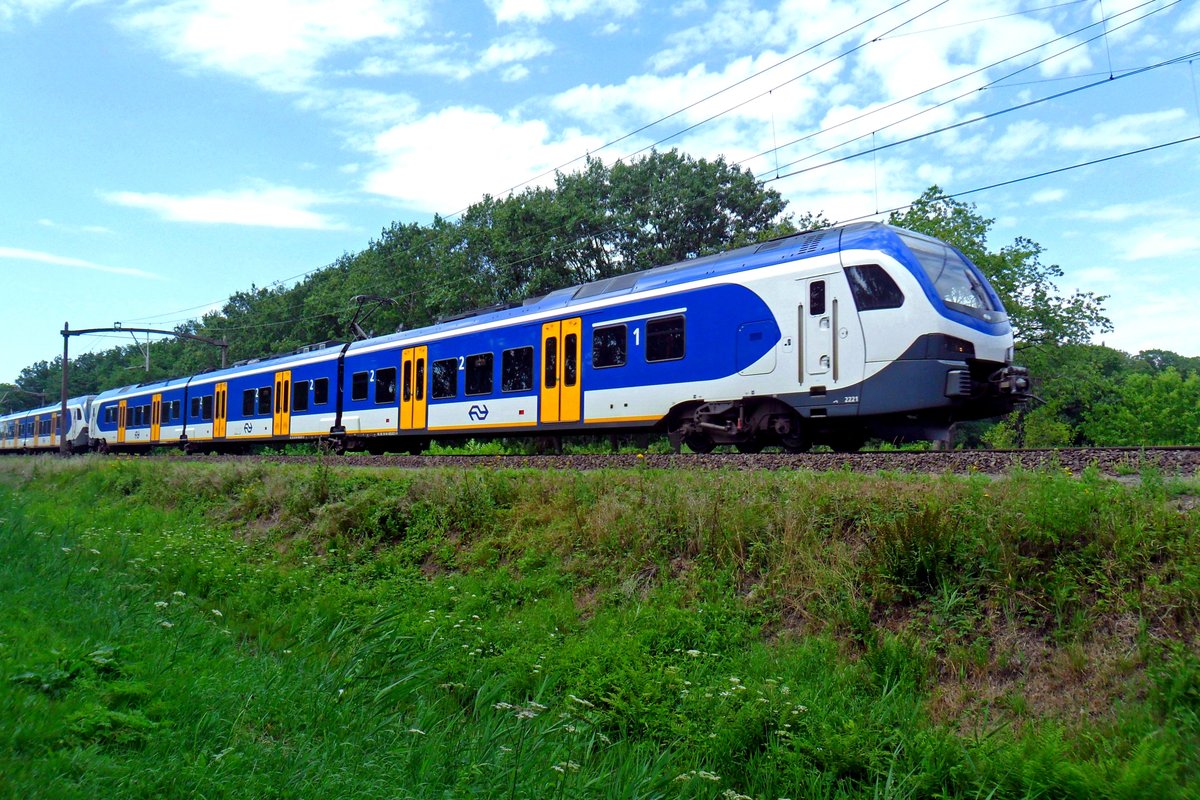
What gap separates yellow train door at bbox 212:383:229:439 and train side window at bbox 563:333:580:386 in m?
15.9

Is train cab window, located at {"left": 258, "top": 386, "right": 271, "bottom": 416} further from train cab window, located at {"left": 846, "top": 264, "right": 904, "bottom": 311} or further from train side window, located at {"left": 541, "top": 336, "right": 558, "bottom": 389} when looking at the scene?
train cab window, located at {"left": 846, "top": 264, "right": 904, "bottom": 311}

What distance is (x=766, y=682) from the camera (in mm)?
5543

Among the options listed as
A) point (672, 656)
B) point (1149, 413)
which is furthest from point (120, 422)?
point (1149, 413)

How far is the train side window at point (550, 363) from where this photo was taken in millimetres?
15164

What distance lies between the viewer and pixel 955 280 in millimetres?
11148

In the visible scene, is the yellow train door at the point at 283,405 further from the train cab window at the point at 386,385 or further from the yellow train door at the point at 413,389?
the yellow train door at the point at 413,389

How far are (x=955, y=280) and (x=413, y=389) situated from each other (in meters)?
11.5

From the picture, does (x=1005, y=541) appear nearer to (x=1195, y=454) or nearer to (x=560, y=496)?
(x=1195, y=454)

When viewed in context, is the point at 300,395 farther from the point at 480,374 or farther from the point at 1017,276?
the point at 1017,276

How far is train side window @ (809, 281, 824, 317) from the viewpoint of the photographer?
11219 mm

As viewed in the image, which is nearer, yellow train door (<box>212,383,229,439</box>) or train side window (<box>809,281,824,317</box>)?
train side window (<box>809,281,824,317</box>)

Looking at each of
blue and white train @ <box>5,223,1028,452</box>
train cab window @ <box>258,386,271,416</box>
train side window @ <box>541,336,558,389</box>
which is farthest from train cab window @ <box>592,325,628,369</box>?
train cab window @ <box>258,386,271,416</box>

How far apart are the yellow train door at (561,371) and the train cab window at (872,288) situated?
509 centimetres

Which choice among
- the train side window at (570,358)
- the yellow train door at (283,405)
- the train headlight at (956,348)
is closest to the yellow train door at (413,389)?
the train side window at (570,358)
